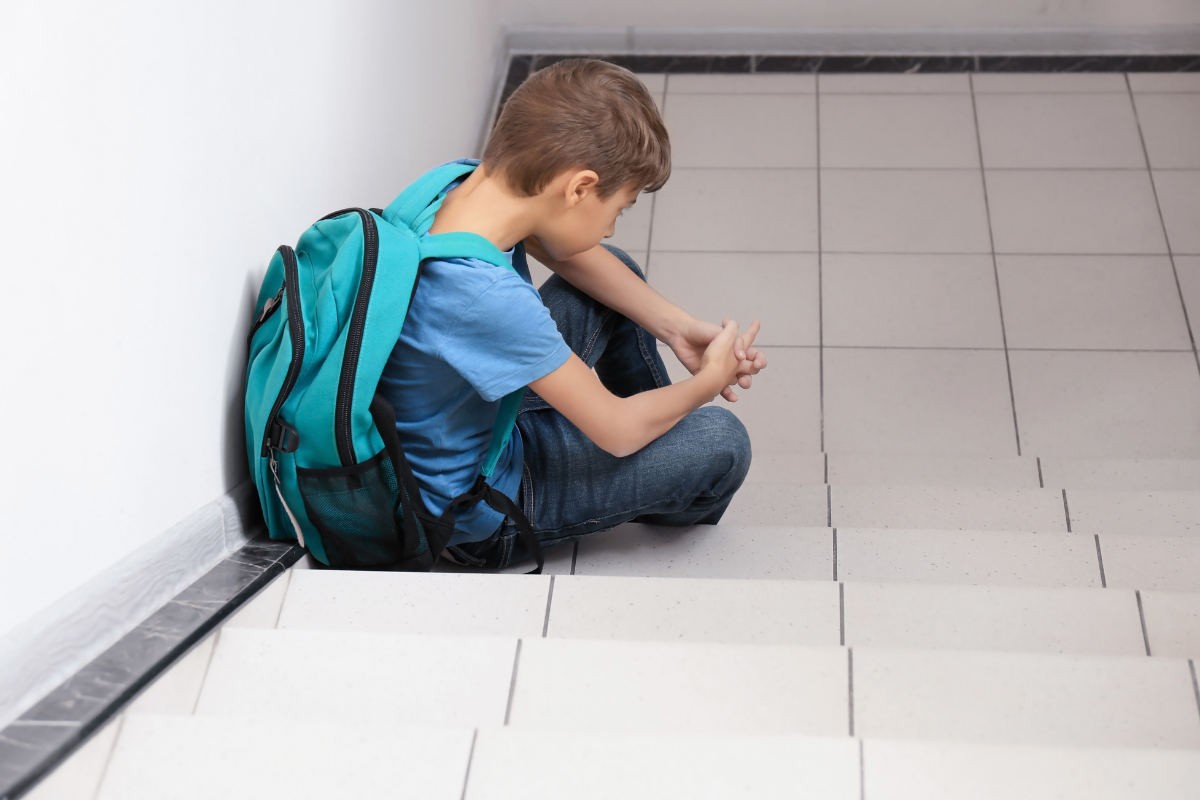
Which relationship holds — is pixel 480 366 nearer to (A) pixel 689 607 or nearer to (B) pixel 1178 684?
(A) pixel 689 607

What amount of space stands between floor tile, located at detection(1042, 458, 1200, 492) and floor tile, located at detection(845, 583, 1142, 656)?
95 cm

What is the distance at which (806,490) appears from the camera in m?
1.99

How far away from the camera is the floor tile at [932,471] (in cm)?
218

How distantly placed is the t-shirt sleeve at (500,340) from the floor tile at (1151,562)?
0.89m

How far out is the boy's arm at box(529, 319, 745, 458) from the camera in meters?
1.33

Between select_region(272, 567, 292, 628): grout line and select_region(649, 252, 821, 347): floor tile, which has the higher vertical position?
select_region(272, 567, 292, 628): grout line

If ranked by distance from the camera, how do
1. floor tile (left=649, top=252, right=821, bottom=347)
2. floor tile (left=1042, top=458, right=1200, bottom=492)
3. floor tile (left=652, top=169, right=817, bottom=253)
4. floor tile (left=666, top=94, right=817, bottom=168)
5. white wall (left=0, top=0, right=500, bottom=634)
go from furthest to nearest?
floor tile (left=666, top=94, right=817, bottom=168) → floor tile (left=652, top=169, right=817, bottom=253) → floor tile (left=649, top=252, right=821, bottom=347) → floor tile (left=1042, top=458, right=1200, bottom=492) → white wall (left=0, top=0, right=500, bottom=634)

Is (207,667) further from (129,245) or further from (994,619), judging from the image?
(994,619)

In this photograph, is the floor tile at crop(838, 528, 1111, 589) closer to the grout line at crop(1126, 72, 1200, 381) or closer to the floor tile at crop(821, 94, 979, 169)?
the grout line at crop(1126, 72, 1200, 381)

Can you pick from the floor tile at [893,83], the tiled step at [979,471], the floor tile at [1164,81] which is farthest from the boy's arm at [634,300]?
the floor tile at [1164,81]

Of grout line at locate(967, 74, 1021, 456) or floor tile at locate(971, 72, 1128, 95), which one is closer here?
grout line at locate(967, 74, 1021, 456)

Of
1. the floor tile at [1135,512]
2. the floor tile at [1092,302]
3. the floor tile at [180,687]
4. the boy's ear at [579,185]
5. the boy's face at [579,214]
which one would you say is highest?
the boy's ear at [579,185]

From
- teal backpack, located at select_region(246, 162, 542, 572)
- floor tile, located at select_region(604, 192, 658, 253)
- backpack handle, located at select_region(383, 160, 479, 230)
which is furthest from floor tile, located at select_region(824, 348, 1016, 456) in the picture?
backpack handle, located at select_region(383, 160, 479, 230)

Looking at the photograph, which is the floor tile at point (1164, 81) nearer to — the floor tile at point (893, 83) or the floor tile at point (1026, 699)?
the floor tile at point (893, 83)
